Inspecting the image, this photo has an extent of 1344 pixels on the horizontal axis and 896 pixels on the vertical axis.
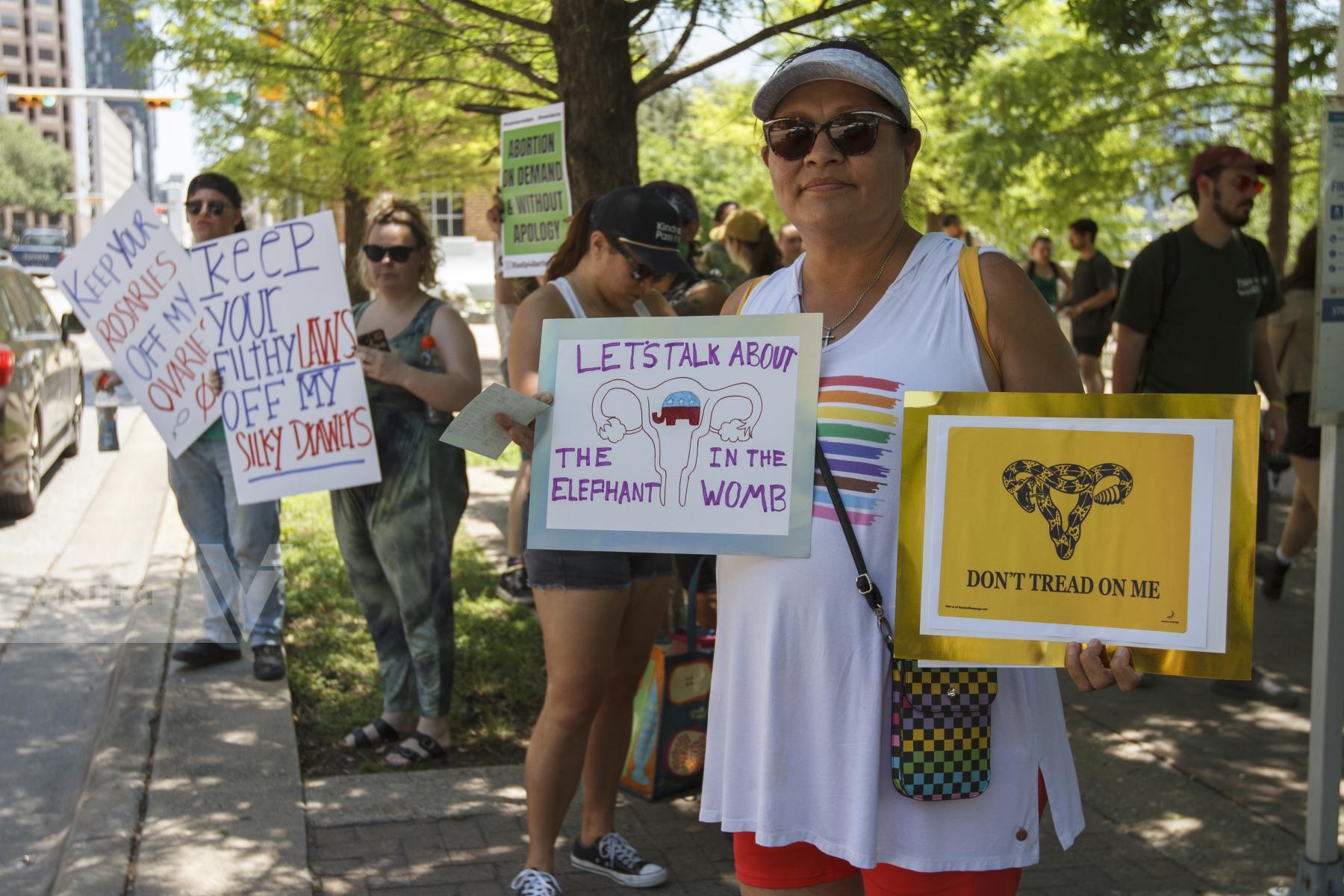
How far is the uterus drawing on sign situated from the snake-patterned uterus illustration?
516 millimetres

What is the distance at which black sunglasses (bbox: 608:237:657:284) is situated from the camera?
372 centimetres

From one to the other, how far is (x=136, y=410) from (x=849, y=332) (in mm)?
14501

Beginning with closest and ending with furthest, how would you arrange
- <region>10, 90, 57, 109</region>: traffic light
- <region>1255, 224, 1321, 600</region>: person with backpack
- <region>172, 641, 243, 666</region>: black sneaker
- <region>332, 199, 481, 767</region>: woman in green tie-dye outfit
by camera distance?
<region>332, 199, 481, 767</region>: woman in green tie-dye outfit < <region>172, 641, 243, 666</region>: black sneaker < <region>1255, 224, 1321, 600</region>: person with backpack < <region>10, 90, 57, 109</region>: traffic light

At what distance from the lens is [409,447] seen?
16.3ft

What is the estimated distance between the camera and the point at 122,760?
491 cm

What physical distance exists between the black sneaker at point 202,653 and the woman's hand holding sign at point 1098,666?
4.91m

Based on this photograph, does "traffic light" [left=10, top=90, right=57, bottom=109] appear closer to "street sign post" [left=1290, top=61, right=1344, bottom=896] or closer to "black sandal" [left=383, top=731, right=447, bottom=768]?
"black sandal" [left=383, top=731, right=447, bottom=768]

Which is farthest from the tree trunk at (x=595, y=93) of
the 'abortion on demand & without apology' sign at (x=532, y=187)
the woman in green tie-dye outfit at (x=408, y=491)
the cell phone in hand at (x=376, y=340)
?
the cell phone in hand at (x=376, y=340)

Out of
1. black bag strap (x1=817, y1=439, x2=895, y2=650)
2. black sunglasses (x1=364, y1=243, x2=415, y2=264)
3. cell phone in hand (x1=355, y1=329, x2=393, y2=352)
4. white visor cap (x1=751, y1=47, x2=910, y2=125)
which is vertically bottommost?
black bag strap (x1=817, y1=439, x2=895, y2=650)

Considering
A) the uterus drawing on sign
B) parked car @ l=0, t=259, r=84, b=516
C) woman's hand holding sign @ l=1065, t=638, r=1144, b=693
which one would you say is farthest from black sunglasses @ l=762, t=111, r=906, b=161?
parked car @ l=0, t=259, r=84, b=516

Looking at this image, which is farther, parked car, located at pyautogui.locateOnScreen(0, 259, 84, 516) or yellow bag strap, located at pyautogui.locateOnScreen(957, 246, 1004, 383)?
parked car, located at pyautogui.locateOnScreen(0, 259, 84, 516)

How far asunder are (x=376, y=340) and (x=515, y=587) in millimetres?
2908

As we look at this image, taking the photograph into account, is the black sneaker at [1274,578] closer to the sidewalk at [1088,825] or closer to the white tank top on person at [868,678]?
the sidewalk at [1088,825]

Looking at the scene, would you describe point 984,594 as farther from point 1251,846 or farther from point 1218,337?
point 1218,337
